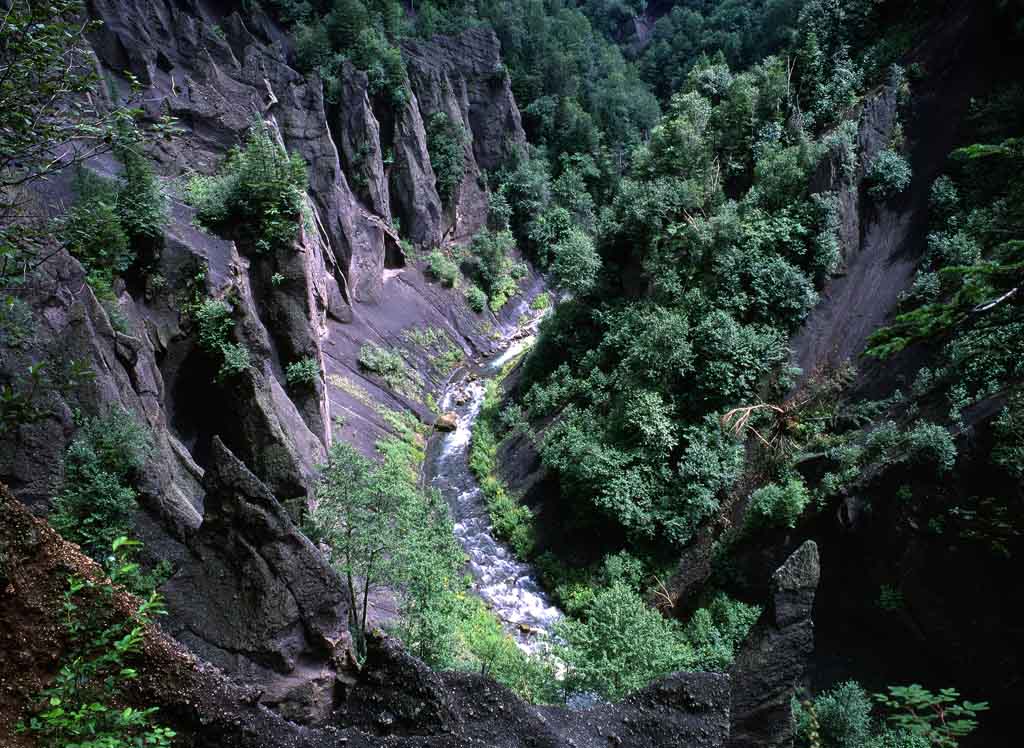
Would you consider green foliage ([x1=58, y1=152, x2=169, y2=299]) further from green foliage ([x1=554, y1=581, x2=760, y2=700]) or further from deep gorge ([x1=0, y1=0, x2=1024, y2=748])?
green foliage ([x1=554, y1=581, x2=760, y2=700])

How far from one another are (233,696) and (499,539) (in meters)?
18.0

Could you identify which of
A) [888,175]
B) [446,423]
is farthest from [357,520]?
[888,175]

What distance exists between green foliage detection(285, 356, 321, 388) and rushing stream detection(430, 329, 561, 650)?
24.6ft

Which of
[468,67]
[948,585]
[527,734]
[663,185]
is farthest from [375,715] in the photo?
[468,67]

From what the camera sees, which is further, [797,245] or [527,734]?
[797,245]

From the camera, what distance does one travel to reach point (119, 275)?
52.5 ft

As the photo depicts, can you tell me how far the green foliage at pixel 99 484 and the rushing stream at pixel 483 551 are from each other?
43.7 ft

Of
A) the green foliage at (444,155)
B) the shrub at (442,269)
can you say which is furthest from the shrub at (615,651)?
the green foliage at (444,155)

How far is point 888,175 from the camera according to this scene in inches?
824

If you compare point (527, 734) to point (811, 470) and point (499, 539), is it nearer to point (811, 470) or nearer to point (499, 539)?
point (811, 470)

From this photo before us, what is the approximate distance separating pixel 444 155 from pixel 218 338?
3135cm

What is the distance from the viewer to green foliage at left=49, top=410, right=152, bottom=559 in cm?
991

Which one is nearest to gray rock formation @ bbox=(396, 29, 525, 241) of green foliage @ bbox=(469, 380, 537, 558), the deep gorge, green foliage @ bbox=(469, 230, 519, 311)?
green foliage @ bbox=(469, 230, 519, 311)

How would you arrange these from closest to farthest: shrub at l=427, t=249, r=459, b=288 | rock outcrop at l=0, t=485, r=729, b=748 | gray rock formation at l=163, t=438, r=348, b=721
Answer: rock outcrop at l=0, t=485, r=729, b=748 → gray rock formation at l=163, t=438, r=348, b=721 → shrub at l=427, t=249, r=459, b=288
